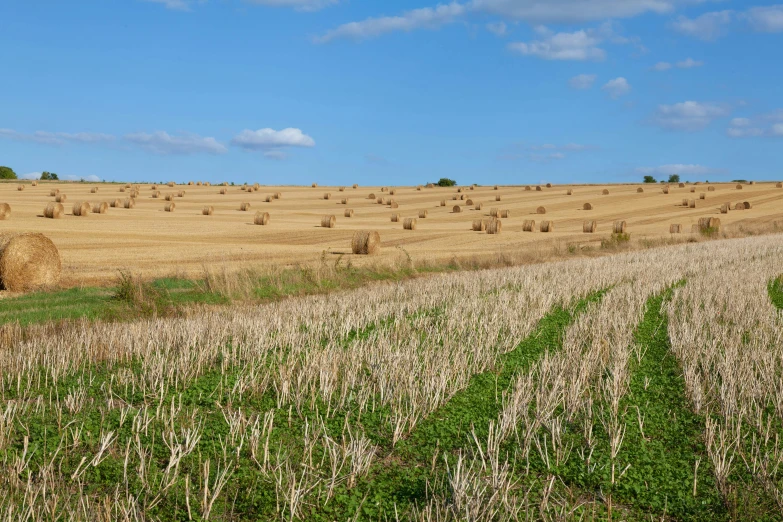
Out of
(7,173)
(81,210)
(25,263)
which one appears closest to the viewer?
(25,263)

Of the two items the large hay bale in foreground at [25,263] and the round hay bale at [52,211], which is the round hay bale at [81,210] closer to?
the round hay bale at [52,211]

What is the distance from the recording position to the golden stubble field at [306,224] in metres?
22.9

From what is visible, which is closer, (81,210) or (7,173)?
(81,210)

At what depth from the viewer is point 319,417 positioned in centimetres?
588

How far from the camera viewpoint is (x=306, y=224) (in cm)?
3884

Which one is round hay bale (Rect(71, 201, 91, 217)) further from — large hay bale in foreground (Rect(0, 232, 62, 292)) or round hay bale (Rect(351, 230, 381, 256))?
large hay bale in foreground (Rect(0, 232, 62, 292))

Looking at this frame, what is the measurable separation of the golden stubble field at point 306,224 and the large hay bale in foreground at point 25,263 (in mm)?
719

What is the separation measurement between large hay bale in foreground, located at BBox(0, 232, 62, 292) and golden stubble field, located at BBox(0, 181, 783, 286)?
72cm

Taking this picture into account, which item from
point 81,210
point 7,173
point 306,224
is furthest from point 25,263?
point 7,173

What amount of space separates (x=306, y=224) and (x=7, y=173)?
59.8m

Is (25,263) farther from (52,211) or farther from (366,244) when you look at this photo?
(52,211)

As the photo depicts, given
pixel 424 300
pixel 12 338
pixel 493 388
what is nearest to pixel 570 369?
pixel 493 388

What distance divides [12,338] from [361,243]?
15.8 m

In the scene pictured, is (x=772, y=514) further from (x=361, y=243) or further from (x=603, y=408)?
(x=361, y=243)
